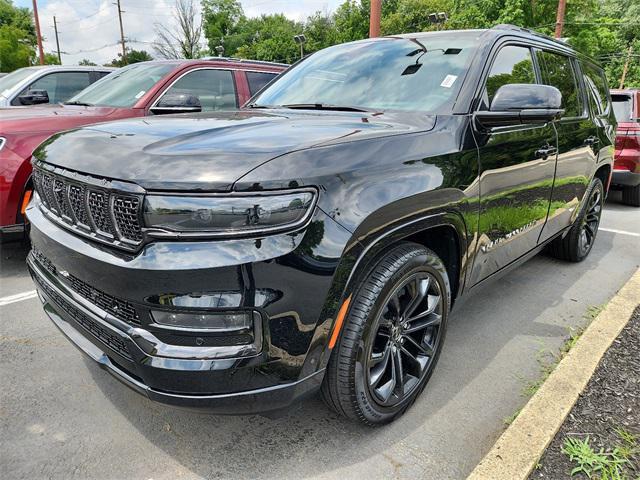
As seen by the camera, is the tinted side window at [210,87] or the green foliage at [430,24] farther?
the green foliage at [430,24]

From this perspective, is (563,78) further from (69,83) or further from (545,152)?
(69,83)

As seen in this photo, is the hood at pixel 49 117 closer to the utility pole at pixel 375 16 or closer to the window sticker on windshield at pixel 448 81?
the window sticker on windshield at pixel 448 81

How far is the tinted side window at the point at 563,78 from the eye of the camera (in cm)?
344

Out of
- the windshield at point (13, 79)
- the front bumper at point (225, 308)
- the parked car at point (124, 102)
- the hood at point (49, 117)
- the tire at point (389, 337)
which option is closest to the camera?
the front bumper at point (225, 308)

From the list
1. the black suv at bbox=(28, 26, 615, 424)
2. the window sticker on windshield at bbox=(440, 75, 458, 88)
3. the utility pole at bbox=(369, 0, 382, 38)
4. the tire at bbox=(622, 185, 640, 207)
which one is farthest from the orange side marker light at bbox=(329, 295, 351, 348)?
the utility pole at bbox=(369, 0, 382, 38)

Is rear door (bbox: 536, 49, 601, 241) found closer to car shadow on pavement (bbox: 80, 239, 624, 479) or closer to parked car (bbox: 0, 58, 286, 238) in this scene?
car shadow on pavement (bbox: 80, 239, 624, 479)

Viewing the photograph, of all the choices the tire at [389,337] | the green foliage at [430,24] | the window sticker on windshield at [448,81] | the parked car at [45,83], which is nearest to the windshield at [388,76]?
the window sticker on windshield at [448,81]

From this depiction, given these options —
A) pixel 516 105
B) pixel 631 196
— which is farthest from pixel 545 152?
pixel 631 196

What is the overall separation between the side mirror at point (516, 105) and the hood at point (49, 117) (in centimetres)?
350

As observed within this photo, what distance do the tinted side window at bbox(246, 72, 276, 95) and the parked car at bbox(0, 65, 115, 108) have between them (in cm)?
250

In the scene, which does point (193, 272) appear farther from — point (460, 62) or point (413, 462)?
point (460, 62)

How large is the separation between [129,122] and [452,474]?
7.09 ft

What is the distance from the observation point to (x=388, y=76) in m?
2.82

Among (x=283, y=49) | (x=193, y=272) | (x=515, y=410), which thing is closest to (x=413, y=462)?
(x=515, y=410)
